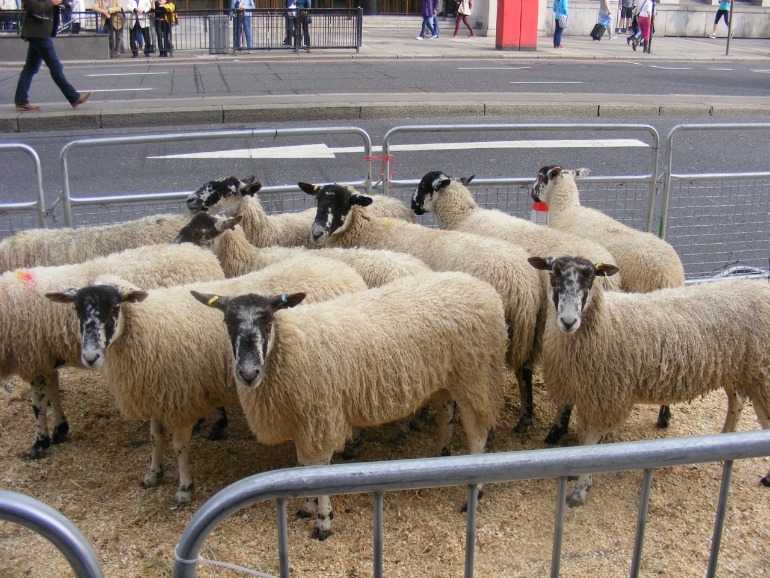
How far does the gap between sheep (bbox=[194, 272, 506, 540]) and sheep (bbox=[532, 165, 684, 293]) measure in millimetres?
1468

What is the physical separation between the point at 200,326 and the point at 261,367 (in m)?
0.83

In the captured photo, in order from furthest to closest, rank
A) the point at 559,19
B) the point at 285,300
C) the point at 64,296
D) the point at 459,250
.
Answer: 1. the point at 559,19
2. the point at 459,250
3. the point at 64,296
4. the point at 285,300

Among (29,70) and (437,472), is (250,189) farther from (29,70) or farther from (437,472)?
(29,70)

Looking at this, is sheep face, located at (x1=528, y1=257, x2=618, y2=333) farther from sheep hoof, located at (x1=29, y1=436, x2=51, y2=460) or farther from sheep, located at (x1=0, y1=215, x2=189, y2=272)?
sheep hoof, located at (x1=29, y1=436, x2=51, y2=460)

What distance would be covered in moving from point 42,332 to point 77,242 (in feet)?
4.04

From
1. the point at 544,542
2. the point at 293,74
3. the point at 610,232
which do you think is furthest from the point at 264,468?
the point at 293,74

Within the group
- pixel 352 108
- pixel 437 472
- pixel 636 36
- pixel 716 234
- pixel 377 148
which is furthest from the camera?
pixel 636 36

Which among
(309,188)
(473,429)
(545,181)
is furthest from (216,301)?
(545,181)

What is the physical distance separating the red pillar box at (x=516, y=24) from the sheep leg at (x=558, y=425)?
21.3m

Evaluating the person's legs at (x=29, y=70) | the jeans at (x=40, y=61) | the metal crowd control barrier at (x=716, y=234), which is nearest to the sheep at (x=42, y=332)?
the metal crowd control barrier at (x=716, y=234)

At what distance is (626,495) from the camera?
174 inches

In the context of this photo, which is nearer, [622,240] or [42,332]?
[42,332]

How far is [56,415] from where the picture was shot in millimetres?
5105

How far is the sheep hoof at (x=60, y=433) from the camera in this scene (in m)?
5.11
